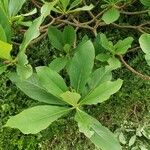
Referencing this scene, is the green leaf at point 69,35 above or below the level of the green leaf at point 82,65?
below

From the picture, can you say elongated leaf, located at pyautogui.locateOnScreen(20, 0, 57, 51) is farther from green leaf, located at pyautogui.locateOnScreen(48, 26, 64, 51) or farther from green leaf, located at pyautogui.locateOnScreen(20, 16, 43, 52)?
green leaf, located at pyautogui.locateOnScreen(48, 26, 64, 51)

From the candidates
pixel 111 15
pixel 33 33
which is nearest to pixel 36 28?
pixel 33 33

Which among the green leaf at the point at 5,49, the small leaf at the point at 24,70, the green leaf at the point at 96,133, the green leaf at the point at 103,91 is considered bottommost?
the green leaf at the point at 96,133

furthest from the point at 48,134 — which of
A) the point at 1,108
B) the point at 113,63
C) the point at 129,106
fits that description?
the point at 113,63

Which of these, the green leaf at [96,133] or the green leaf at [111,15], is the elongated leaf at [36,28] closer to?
the green leaf at [96,133]

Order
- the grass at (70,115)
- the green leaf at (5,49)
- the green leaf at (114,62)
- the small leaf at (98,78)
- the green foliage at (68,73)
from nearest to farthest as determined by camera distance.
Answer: the green leaf at (5,49) < the green foliage at (68,73) < the small leaf at (98,78) < the green leaf at (114,62) < the grass at (70,115)

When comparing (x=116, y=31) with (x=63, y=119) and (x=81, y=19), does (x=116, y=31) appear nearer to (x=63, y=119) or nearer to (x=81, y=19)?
(x=81, y=19)

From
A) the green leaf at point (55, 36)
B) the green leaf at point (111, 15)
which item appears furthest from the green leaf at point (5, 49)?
the green leaf at point (111, 15)

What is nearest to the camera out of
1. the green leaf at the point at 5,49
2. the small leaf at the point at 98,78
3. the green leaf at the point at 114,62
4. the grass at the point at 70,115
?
the green leaf at the point at 5,49

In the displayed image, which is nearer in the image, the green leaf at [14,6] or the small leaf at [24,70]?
the small leaf at [24,70]
